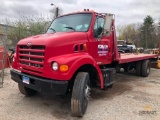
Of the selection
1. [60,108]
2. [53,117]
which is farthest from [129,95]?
[53,117]

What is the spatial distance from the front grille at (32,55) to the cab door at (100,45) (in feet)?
4.78

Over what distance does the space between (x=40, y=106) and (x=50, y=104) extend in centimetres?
28

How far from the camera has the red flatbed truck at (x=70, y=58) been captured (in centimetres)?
458

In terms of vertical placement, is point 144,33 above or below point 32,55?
above

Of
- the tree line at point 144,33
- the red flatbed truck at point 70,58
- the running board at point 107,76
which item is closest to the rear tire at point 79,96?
the red flatbed truck at point 70,58

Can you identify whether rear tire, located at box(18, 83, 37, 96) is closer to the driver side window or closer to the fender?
the fender

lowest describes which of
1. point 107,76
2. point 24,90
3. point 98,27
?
point 24,90

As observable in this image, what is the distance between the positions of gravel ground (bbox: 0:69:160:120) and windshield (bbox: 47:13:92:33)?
196 centimetres

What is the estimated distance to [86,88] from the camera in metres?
5.07

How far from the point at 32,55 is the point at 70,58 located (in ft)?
3.09

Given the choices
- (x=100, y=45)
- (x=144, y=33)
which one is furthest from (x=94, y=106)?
(x=144, y=33)

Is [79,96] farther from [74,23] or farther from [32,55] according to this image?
[74,23]

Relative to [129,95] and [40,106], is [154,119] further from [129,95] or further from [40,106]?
[40,106]

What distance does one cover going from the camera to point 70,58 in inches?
184
